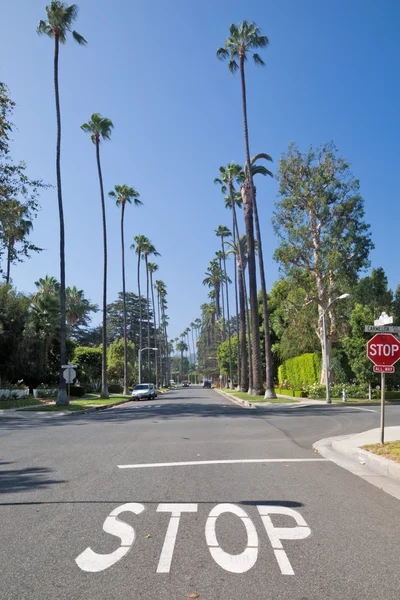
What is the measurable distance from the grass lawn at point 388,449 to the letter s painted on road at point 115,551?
5.37 meters

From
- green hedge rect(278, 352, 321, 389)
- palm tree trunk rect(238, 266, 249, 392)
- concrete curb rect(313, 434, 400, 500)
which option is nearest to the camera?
concrete curb rect(313, 434, 400, 500)

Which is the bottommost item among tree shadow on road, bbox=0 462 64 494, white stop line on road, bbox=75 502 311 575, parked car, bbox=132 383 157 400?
parked car, bbox=132 383 157 400

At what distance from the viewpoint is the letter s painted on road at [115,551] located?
4.61 m

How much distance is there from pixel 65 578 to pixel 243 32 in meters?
38.3

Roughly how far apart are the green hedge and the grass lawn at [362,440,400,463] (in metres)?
34.6

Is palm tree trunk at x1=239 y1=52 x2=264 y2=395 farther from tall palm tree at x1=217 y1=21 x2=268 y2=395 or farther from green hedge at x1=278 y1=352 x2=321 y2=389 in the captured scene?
green hedge at x1=278 y1=352 x2=321 y2=389

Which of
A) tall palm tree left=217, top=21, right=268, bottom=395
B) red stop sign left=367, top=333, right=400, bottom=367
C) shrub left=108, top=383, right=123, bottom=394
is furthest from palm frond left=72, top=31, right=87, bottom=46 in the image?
shrub left=108, top=383, right=123, bottom=394

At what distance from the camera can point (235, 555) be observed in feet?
16.0

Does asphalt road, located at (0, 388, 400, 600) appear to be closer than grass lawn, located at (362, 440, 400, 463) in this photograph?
Yes

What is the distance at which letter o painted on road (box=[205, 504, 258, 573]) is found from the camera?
4.61 metres

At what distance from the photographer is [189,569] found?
14.8ft

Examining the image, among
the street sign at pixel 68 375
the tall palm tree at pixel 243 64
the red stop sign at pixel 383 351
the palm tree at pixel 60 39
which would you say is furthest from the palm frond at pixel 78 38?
the red stop sign at pixel 383 351

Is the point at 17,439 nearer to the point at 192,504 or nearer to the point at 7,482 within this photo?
the point at 7,482

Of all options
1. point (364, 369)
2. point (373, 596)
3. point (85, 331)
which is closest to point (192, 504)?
point (373, 596)
